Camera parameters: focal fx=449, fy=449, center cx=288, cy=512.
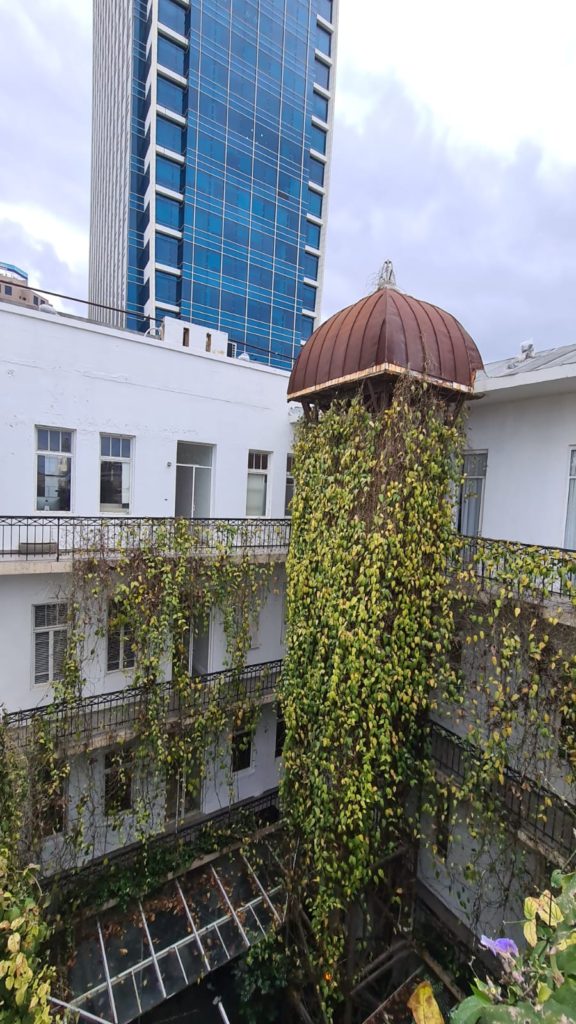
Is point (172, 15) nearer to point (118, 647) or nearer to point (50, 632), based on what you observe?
point (50, 632)

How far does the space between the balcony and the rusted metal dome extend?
11.4 feet

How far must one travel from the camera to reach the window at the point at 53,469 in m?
8.26

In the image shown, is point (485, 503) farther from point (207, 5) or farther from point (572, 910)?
point (207, 5)

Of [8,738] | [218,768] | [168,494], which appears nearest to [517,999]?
[8,738]

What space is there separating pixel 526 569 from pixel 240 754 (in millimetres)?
8305

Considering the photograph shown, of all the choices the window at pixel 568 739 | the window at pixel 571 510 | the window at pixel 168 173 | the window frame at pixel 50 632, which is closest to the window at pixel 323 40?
the window at pixel 168 173

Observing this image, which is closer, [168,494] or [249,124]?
[168,494]

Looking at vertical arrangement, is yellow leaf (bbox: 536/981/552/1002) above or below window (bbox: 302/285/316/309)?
below

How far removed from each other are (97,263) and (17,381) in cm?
4784

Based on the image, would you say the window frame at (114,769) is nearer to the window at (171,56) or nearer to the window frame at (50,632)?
the window frame at (50,632)

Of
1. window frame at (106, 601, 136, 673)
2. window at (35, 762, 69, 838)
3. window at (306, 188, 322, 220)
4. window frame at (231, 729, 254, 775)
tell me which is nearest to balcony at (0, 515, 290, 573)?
window frame at (106, 601, 136, 673)

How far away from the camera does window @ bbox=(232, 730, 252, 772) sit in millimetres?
10586

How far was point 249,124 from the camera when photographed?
3403cm

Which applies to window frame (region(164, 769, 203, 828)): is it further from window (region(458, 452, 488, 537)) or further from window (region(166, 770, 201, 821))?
window (region(458, 452, 488, 537))
